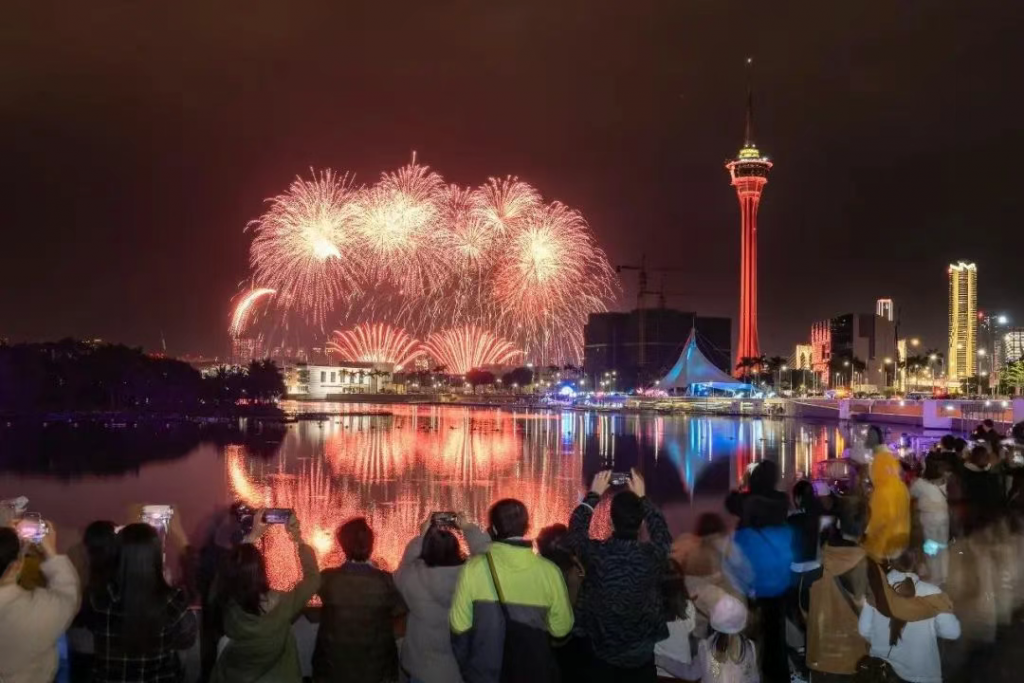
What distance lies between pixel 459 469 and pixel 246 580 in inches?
1312

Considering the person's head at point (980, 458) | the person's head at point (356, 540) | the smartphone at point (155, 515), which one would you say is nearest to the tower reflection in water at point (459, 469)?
the person's head at point (980, 458)

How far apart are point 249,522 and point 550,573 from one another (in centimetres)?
194

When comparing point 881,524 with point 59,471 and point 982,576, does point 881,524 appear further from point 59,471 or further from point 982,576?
point 59,471

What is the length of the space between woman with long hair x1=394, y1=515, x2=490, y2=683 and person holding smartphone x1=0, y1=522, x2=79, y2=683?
1.66m

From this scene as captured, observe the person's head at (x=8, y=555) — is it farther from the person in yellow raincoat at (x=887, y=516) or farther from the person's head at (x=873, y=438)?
the person's head at (x=873, y=438)

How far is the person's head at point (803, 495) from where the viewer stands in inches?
262

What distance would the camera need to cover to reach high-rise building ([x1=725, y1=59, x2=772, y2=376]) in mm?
149250

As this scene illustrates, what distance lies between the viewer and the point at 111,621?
15.8 ft

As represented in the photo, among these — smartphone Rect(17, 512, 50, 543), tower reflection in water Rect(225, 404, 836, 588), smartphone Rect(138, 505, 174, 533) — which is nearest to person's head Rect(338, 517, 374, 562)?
smartphone Rect(17, 512, 50, 543)

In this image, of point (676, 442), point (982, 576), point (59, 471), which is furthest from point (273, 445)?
point (982, 576)

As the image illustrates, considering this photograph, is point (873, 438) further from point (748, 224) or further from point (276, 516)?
point (748, 224)

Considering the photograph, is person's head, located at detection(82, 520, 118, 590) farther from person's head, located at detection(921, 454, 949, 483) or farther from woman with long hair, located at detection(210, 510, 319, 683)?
person's head, located at detection(921, 454, 949, 483)

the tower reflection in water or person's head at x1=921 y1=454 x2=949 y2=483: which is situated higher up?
person's head at x1=921 y1=454 x2=949 y2=483

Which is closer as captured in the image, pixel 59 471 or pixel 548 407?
pixel 59 471
